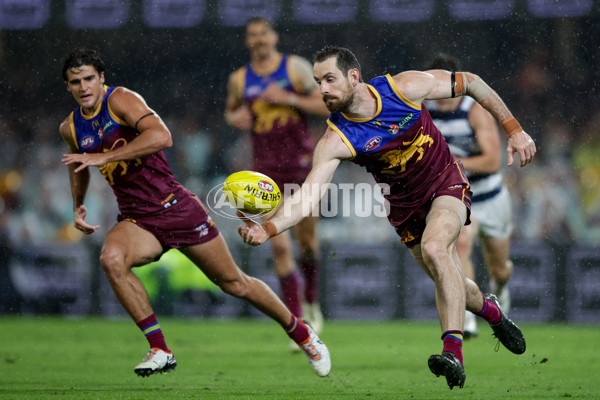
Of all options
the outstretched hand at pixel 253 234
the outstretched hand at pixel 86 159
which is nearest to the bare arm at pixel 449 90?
the outstretched hand at pixel 253 234

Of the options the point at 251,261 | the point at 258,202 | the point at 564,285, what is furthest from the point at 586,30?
the point at 258,202

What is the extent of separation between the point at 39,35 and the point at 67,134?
6.53 m

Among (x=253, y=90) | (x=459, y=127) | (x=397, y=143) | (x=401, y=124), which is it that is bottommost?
(x=459, y=127)

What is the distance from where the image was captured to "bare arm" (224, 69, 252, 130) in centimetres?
891

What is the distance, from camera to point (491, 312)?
20.7ft

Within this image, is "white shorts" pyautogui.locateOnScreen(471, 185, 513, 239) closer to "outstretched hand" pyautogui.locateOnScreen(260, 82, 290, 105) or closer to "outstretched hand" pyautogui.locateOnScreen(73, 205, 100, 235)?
"outstretched hand" pyautogui.locateOnScreen(260, 82, 290, 105)

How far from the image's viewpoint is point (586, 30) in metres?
13.1

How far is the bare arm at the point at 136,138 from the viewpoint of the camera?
5.88 metres

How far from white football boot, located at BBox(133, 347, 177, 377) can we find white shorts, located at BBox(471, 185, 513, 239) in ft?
11.3

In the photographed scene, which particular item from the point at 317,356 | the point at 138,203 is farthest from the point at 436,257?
the point at 138,203

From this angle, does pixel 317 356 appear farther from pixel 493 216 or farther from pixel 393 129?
pixel 493 216

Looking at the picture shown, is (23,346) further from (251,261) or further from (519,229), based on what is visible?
(519,229)

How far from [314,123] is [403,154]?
344 inches

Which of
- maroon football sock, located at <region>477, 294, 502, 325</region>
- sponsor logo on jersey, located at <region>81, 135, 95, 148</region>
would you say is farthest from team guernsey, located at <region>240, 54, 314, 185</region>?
maroon football sock, located at <region>477, 294, 502, 325</region>
